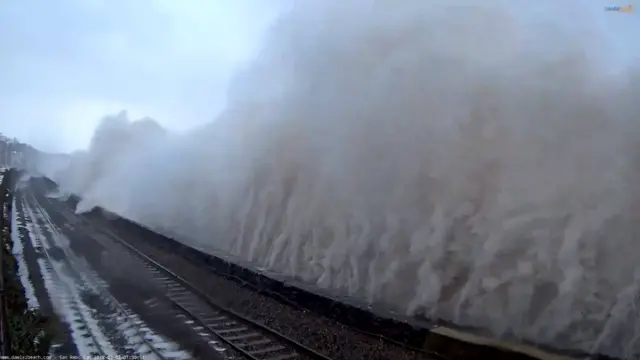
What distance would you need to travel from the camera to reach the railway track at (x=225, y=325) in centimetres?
768

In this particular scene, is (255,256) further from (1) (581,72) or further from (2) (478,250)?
(1) (581,72)

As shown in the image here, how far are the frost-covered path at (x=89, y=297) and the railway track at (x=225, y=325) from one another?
1.61 feet

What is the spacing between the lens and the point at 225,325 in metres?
9.28

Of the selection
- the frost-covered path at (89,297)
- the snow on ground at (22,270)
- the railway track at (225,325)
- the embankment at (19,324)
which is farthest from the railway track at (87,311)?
the railway track at (225,325)

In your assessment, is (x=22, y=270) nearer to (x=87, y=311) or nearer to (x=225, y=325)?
(x=87, y=311)

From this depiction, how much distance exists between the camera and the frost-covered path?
7.96m

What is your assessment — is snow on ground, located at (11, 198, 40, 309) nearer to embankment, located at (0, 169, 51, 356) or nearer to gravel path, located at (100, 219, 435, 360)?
embankment, located at (0, 169, 51, 356)

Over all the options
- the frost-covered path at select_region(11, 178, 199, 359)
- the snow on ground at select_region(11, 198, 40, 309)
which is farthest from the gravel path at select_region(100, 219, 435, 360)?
the snow on ground at select_region(11, 198, 40, 309)

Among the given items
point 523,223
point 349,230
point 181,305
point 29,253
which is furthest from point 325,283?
point 29,253

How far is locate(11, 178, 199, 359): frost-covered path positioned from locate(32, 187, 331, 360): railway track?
49 centimetres

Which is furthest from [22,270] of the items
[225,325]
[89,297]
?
[225,325]

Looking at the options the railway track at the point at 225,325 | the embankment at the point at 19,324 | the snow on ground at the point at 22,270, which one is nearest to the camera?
the embankment at the point at 19,324

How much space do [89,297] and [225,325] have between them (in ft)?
13.1

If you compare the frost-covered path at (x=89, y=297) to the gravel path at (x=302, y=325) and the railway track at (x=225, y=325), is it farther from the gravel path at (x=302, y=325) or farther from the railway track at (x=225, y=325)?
the gravel path at (x=302, y=325)
